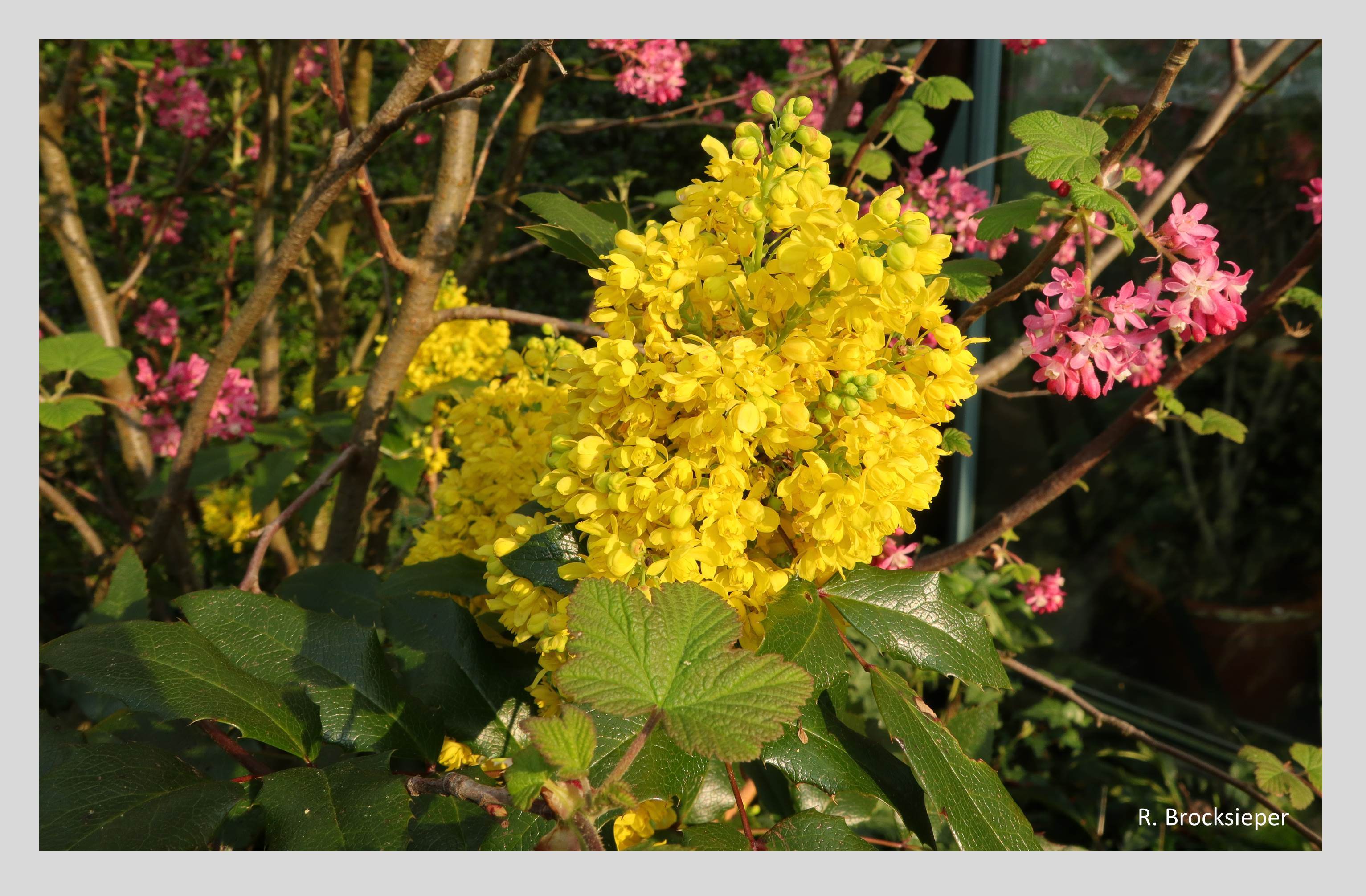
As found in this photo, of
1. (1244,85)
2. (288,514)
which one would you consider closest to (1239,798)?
(1244,85)

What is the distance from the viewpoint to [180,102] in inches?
109

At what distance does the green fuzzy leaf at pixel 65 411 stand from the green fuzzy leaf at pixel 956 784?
1.55 metres

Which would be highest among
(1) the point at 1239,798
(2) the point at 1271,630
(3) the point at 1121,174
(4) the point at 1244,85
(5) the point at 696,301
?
(4) the point at 1244,85

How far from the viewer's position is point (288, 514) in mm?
1038

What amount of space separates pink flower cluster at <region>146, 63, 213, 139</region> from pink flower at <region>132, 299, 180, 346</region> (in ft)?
1.86

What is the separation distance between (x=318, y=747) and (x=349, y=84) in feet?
6.45

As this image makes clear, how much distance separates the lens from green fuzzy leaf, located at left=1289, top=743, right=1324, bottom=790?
1468mm

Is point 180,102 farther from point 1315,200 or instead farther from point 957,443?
point 1315,200

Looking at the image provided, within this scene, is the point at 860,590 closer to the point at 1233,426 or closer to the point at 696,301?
the point at 696,301

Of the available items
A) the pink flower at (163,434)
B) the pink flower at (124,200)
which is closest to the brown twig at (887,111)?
the pink flower at (163,434)

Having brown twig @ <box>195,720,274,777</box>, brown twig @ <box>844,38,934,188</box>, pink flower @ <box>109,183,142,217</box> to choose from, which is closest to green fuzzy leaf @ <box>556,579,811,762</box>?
brown twig @ <box>195,720,274,777</box>

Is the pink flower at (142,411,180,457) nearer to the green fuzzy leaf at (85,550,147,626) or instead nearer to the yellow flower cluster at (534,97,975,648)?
the green fuzzy leaf at (85,550,147,626)

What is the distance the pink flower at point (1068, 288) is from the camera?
2.92ft

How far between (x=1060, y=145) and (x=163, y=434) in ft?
7.52
